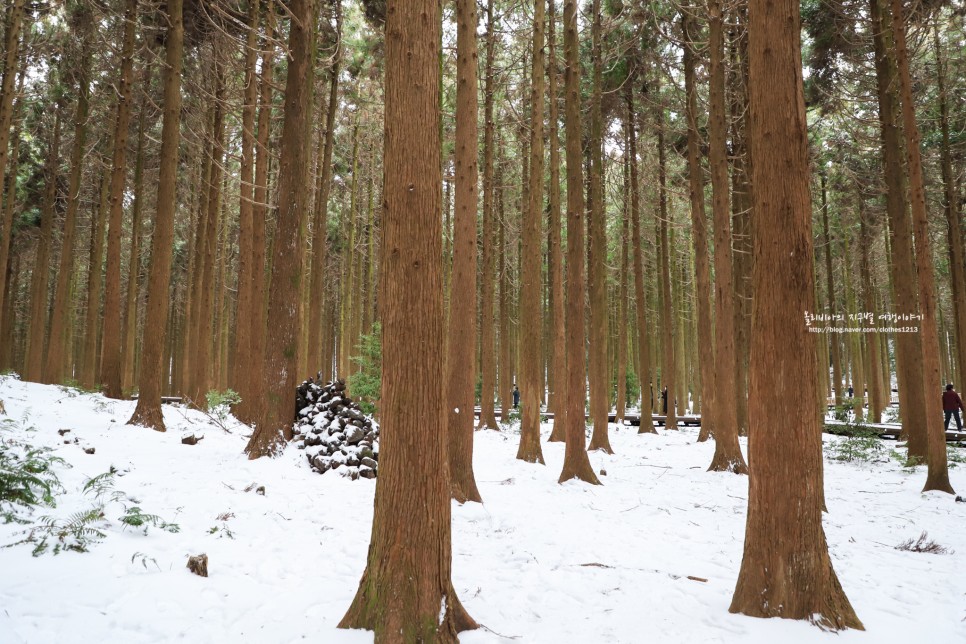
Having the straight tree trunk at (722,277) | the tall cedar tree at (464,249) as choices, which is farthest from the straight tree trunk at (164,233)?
the straight tree trunk at (722,277)

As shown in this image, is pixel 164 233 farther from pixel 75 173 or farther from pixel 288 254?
pixel 75 173

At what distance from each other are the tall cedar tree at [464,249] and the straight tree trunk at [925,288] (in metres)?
7.37

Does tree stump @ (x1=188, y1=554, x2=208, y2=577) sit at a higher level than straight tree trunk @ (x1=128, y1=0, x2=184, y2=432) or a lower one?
lower

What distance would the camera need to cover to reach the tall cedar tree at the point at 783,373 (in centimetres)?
374

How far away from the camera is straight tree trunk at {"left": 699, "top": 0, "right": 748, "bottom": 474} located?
10.5m

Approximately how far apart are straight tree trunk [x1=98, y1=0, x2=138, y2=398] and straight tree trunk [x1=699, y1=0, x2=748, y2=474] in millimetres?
11715

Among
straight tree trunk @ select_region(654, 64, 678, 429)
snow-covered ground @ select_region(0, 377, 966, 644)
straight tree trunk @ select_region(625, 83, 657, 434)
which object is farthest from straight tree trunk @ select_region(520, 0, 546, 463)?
straight tree trunk @ select_region(625, 83, 657, 434)

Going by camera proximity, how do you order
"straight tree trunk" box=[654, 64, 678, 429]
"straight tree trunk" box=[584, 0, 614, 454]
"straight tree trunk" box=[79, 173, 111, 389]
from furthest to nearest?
"straight tree trunk" box=[79, 173, 111, 389], "straight tree trunk" box=[654, 64, 678, 429], "straight tree trunk" box=[584, 0, 614, 454]

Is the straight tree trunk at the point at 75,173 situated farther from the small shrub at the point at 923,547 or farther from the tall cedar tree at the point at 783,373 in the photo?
the small shrub at the point at 923,547


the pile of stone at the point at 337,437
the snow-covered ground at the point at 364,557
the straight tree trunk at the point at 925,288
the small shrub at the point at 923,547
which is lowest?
the small shrub at the point at 923,547

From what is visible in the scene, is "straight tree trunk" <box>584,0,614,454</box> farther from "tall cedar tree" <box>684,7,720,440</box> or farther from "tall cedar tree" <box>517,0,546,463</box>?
"tall cedar tree" <box>684,7,720,440</box>

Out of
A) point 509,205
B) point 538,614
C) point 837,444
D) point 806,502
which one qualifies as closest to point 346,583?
point 538,614

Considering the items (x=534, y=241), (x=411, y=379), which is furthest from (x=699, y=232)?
(x=411, y=379)

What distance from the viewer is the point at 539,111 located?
33.4 ft
